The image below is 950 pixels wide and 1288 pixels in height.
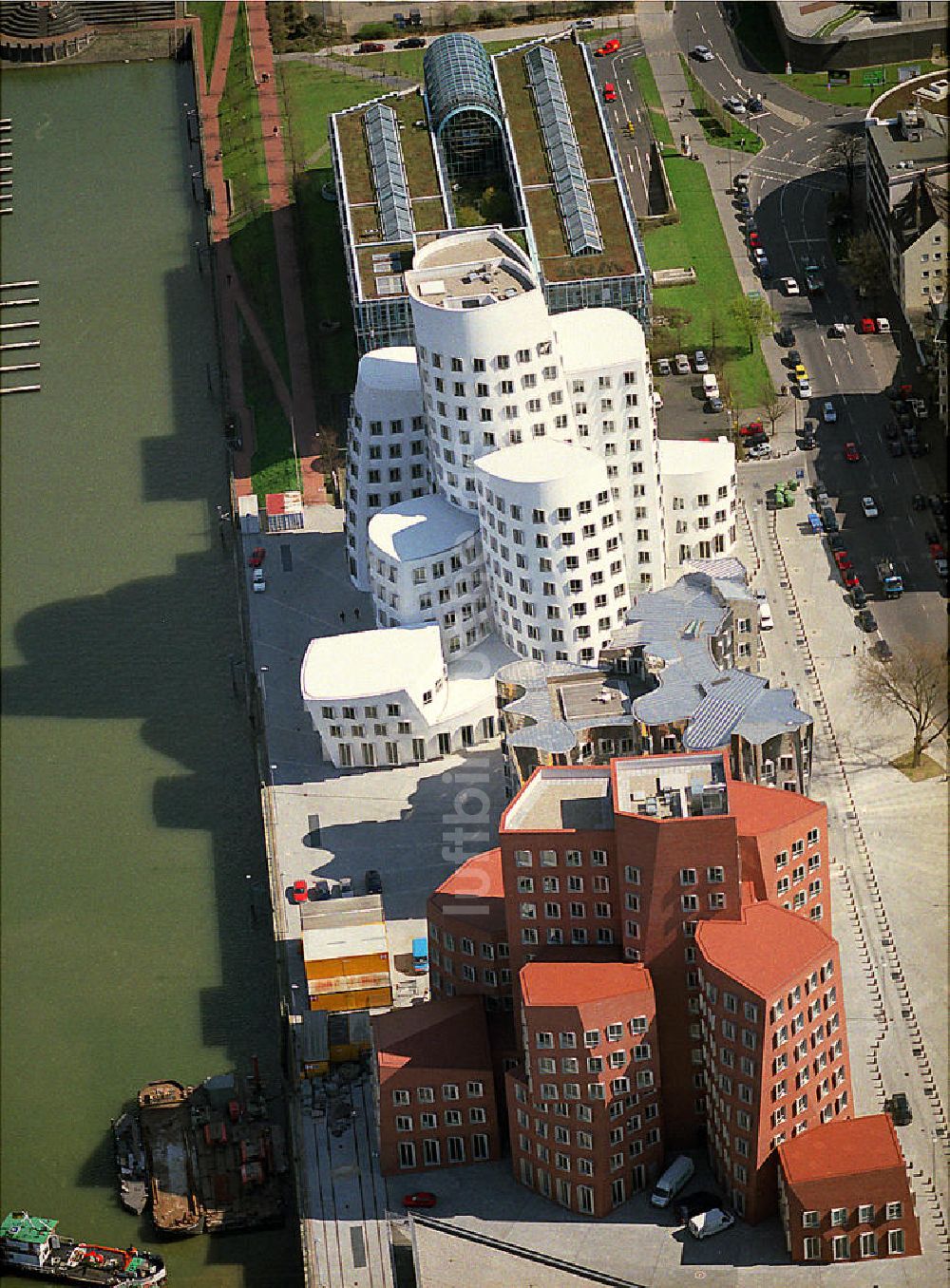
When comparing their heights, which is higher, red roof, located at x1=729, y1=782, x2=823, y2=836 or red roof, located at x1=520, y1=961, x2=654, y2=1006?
red roof, located at x1=729, y1=782, x2=823, y2=836

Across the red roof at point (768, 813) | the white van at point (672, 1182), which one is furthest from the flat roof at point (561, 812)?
the white van at point (672, 1182)

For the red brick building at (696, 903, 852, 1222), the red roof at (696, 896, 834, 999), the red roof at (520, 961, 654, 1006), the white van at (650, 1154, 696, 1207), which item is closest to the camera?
the red roof at (696, 896, 834, 999)

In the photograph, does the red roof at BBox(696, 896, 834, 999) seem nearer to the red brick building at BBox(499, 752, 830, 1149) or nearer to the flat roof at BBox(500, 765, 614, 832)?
the red brick building at BBox(499, 752, 830, 1149)

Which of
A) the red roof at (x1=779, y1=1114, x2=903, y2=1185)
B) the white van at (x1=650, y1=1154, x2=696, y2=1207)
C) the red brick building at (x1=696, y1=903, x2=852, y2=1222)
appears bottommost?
the white van at (x1=650, y1=1154, x2=696, y2=1207)

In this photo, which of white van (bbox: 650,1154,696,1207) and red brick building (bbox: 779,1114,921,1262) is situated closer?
red brick building (bbox: 779,1114,921,1262)

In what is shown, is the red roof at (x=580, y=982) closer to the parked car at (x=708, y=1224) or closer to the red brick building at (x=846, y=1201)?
the red brick building at (x=846, y=1201)

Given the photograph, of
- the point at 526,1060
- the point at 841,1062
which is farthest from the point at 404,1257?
the point at 841,1062

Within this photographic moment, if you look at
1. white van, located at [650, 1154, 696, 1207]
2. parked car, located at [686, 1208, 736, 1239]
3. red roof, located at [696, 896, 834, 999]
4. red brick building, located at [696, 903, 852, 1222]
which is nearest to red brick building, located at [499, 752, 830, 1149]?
red roof, located at [696, 896, 834, 999]

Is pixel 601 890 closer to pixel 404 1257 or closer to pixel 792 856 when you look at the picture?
pixel 792 856

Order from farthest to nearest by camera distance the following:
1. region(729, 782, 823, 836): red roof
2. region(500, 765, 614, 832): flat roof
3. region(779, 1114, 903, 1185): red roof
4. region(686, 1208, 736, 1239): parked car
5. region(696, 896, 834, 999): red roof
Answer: region(500, 765, 614, 832): flat roof → region(729, 782, 823, 836): red roof → region(686, 1208, 736, 1239): parked car → region(779, 1114, 903, 1185): red roof → region(696, 896, 834, 999): red roof
